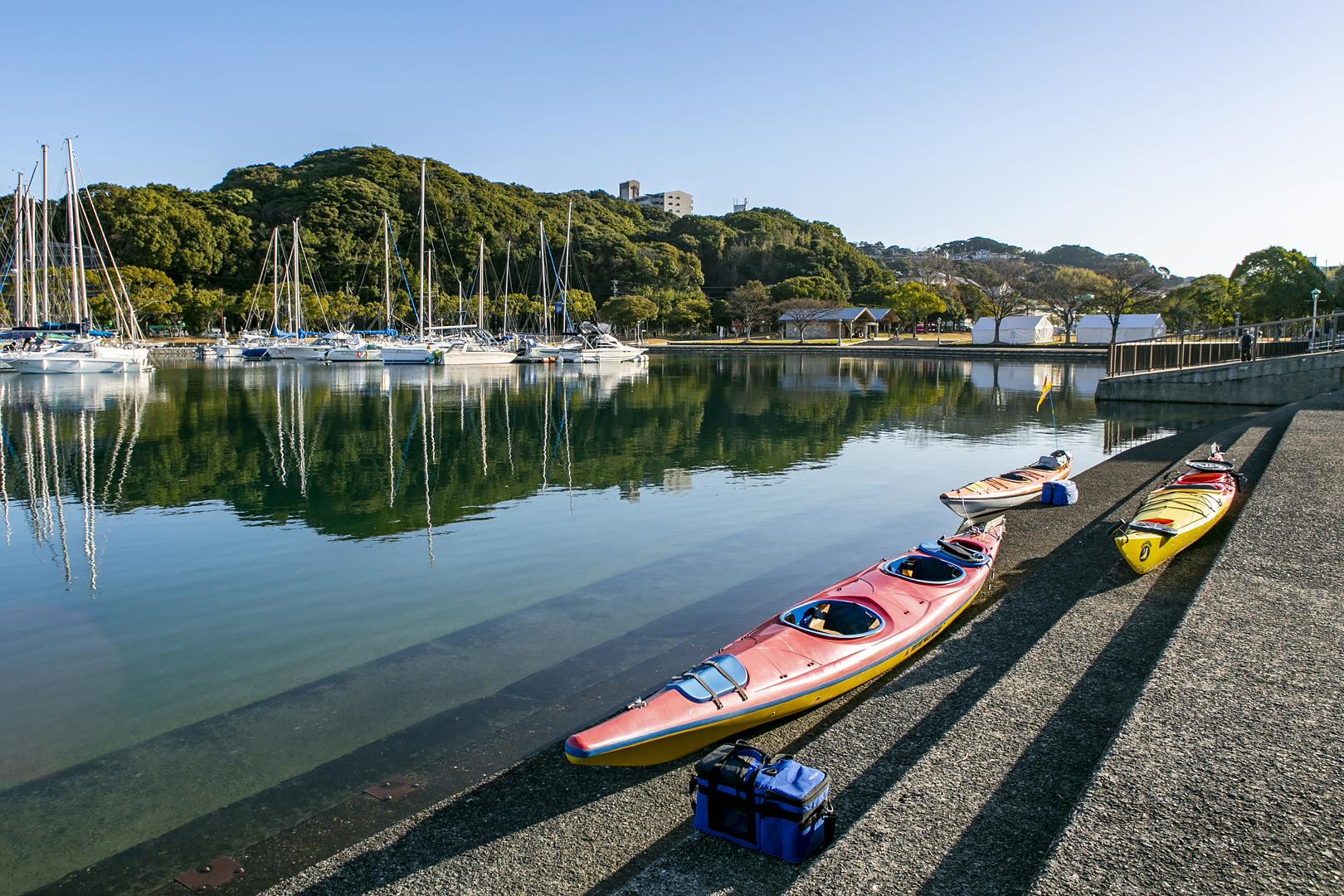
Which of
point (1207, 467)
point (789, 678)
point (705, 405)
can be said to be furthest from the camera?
point (705, 405)

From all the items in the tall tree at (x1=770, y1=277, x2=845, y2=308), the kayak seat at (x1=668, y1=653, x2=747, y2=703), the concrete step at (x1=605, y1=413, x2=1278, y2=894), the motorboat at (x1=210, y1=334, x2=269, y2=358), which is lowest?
the concrete step at (x1=605, y1=413, x2=1278, y2=894)

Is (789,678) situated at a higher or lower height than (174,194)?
lower

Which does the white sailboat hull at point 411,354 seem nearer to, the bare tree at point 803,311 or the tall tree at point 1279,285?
the bare tree at point 803,311

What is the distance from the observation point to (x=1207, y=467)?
1560 cm

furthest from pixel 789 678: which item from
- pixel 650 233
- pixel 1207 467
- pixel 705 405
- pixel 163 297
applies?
pixel 650 233

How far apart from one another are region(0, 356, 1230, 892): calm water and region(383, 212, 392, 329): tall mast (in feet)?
136

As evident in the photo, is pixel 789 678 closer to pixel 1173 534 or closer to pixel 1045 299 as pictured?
pixel 1173 534

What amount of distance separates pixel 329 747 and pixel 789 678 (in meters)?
4.25

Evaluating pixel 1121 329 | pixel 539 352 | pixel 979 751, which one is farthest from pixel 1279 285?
pixel 979 751

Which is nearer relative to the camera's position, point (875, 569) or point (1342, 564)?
point (1342, 564)

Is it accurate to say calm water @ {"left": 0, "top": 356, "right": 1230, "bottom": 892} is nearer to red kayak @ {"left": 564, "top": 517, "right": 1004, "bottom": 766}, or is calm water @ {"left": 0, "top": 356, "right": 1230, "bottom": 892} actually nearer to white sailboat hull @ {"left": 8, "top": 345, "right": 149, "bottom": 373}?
red kayak @ {"left": 564, "top": 517, "right": 1004, "bottom": 766}

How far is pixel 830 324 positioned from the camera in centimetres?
11531

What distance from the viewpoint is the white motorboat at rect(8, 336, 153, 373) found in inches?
2190

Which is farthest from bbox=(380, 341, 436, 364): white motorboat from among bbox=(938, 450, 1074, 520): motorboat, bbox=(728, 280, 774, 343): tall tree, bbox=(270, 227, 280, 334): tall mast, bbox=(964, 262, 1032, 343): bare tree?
bbox=(964, 262, 1032, 343): bare tree
